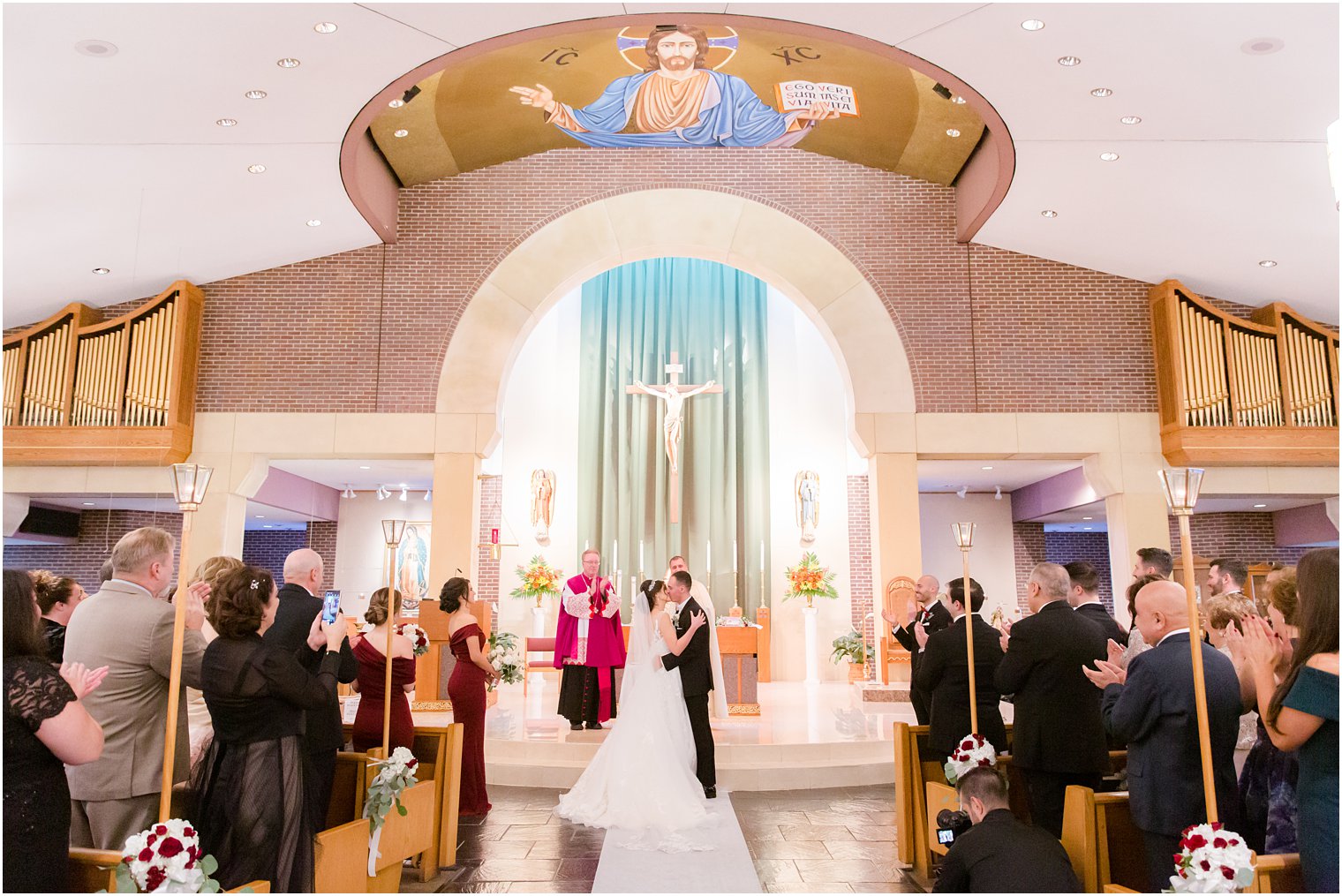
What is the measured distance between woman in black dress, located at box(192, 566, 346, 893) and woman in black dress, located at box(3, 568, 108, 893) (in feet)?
1.69

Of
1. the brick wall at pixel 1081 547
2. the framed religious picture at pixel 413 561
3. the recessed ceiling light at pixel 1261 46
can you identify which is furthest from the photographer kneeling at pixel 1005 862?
the brick wall at pixel 1081 547

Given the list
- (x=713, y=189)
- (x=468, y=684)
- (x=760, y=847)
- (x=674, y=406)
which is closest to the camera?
(x=760, y=847)

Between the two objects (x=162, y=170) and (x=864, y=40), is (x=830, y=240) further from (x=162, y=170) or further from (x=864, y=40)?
(x=162, y=170)

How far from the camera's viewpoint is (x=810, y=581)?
45.1ft

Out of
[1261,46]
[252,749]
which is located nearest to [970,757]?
[252,749]

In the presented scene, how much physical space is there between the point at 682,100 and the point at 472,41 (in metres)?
2.87

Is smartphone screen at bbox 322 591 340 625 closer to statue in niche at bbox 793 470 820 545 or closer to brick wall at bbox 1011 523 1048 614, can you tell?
statue in niche at bbox 793 470 820 545

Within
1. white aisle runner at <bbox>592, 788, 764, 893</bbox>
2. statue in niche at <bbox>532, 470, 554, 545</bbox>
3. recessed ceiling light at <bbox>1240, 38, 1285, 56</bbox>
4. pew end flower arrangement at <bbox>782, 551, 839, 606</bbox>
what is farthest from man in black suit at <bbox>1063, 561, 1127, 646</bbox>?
statue in niche at <bbox>532, 470, 554, 545</bbox>

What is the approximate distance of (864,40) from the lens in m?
7.33

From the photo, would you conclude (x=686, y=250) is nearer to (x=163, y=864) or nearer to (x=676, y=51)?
(x=676, y=51)

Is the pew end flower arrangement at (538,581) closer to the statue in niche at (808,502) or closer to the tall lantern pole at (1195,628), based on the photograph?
the statue in niche at (808,502)

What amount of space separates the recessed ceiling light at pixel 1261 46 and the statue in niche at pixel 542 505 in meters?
10.8

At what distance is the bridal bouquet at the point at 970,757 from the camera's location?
4336mm

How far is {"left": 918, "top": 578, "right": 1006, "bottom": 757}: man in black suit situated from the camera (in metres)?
4.90
